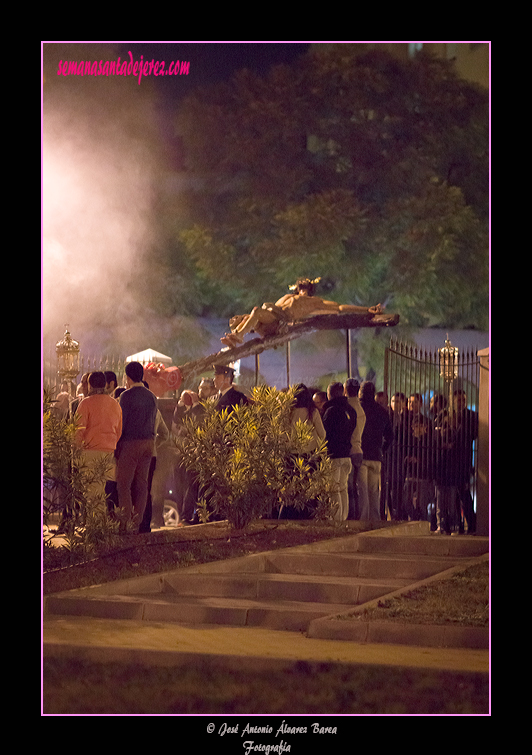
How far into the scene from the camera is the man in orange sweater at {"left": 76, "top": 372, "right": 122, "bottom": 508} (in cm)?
925

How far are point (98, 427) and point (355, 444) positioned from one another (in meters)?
3.08

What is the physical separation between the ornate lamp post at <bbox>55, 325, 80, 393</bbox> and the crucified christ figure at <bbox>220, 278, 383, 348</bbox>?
6.50ft

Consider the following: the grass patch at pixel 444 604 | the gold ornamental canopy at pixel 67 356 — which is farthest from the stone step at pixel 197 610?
the gold ornamental canopy at pixel 67 356

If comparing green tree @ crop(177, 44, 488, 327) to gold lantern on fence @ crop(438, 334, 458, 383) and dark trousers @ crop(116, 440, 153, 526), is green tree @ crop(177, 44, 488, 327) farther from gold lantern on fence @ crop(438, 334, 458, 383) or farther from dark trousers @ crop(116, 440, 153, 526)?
dark trousers @ crop(116, 440, 153, 526)

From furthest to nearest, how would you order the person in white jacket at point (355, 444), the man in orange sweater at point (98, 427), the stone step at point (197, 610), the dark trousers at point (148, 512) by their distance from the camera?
the person in white jacket at point (355, 444), the dark trousers at point (148, 512), the man in orange sweater at point (98, 427), the stone step at point (197, 610)

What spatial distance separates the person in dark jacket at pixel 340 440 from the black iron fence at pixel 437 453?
1002 millimetres

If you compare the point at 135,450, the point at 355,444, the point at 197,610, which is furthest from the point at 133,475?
the point at 355,444

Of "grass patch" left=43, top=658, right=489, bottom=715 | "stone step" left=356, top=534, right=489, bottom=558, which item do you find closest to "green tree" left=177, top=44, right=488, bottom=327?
"stone step" left=356, top=534, right=489, bottom=558

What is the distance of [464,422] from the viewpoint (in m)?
11.3

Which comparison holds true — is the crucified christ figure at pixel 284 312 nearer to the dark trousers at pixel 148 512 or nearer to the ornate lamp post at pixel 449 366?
the ornate lamp post at pixel 449 366

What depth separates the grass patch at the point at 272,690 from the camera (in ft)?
22.0

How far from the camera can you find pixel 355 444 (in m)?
11.0

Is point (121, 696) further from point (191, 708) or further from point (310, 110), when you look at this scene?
point (310, 110)

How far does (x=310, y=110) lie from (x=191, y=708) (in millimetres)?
9010
